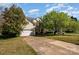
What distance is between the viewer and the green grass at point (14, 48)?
4598 millimetres

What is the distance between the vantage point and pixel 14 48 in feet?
15.2

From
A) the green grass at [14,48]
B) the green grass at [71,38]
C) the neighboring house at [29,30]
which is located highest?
the neighboring house at [29,30]

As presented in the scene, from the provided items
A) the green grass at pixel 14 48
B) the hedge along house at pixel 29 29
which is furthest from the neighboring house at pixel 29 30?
the green grass at pixel 14 48

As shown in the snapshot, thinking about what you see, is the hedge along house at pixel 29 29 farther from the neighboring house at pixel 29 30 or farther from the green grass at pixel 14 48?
the green grass at pixel 14 48

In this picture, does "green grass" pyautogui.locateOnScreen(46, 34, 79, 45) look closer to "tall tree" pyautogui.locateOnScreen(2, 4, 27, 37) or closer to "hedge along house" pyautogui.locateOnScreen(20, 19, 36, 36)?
"hedge along house" pyautogui.locateOnScreen(20, 19, 36, 36)

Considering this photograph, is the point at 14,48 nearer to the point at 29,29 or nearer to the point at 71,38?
the point at 29,29

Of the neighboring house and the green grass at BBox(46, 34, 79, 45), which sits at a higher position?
the neighboring house

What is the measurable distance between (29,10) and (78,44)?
0.76 metres

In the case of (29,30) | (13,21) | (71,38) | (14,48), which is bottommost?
(14,48)

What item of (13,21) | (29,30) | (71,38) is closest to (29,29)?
(29,30)

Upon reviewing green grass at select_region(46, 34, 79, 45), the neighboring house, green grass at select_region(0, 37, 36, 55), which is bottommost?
green grass at select_region(0, 37, 36, 55)

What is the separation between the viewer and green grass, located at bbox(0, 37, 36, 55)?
460 cm

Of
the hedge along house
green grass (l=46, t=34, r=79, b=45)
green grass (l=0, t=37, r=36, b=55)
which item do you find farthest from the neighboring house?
green grass (l=46, t=34, r=79, b=45)

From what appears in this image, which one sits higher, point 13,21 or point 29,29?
point 13,21
